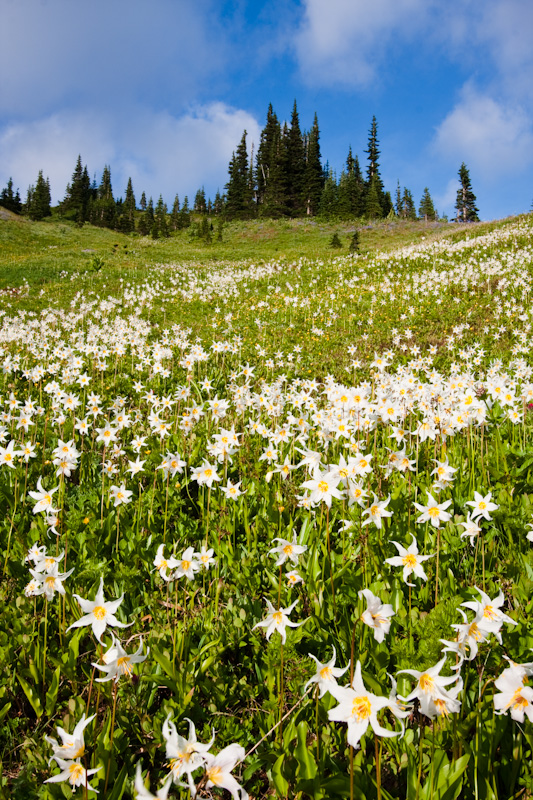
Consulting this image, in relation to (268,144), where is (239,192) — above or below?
below

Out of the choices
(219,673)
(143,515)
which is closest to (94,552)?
(143,515)

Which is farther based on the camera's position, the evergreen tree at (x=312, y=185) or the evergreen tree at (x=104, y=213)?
the evergreen tree at (x=104, y=213)

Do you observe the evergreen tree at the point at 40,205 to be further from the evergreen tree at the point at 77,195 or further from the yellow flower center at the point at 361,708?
the yellow flower center at the point at 361,708

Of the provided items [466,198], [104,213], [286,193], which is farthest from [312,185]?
[104,213]

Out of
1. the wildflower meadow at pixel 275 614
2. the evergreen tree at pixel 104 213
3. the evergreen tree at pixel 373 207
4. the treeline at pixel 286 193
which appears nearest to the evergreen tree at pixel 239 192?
the treeline at pixel 286 193

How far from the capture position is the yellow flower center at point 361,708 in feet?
4.07

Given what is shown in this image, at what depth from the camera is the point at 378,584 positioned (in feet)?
8.28

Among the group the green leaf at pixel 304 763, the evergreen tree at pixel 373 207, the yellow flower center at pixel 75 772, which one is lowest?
the green leaf at pixel 304 763

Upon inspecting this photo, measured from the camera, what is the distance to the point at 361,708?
1.25 metres

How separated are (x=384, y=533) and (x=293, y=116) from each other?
88729 mm

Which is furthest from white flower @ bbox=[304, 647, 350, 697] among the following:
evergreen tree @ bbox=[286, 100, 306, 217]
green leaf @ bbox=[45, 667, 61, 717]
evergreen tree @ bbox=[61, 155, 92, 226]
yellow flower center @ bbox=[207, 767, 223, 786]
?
evergreen tree @ bbox=[61, 155, 92, 226]

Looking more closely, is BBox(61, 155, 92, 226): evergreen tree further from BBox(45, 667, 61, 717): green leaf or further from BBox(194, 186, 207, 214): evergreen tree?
BBox(45, 667, 61, 717): green leaf

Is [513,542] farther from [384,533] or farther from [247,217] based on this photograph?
[247,217]

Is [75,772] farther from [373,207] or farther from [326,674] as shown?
[373,207]
